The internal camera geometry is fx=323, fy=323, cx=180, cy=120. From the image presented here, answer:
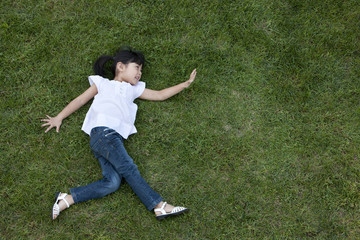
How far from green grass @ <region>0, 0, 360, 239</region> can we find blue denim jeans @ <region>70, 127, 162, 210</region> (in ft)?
0.51

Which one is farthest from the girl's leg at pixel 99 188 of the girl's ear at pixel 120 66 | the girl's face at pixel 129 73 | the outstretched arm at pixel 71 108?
the girl's ear at pixel 120 66

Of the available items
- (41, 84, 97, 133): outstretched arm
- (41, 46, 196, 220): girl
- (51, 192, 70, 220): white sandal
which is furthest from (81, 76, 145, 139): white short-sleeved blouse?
(51, 192, 70, 220): white sandal

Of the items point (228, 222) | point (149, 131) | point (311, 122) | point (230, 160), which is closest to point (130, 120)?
point (149, 131)

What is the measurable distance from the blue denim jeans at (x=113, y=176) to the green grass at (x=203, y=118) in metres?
0.15

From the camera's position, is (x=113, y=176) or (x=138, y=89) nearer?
(x=113, y=176)

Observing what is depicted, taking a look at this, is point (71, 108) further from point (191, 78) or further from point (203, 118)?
point (203, 118)

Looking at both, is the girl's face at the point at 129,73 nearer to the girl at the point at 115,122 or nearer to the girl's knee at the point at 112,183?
the girl at the point at 115,122

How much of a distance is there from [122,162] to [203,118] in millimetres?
1209

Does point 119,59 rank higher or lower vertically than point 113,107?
higher

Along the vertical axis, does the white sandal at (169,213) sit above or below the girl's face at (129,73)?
below

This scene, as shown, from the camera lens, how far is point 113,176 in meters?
3.66

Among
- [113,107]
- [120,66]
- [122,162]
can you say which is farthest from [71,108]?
[122,162]

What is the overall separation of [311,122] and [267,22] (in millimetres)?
1548

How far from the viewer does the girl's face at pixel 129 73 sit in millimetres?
4094
